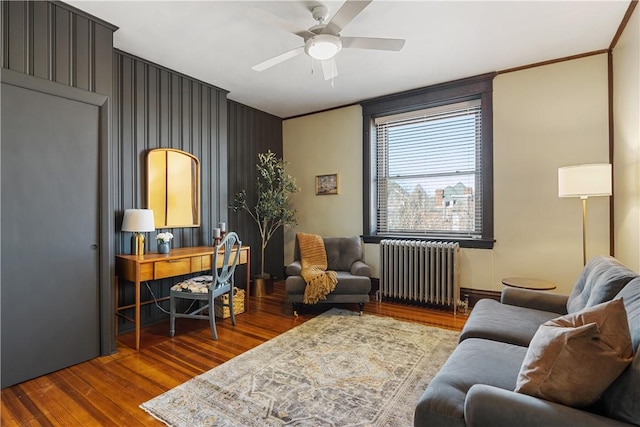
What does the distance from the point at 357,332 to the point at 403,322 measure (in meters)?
0.59

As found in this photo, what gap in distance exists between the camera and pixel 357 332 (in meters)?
2.97

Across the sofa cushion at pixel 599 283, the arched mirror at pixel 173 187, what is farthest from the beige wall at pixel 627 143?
the arched mirror at pixel 173 187

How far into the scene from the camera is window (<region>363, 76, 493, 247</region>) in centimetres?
368

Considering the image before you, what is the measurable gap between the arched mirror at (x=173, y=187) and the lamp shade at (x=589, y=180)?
367 centimetres

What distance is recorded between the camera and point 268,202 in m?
4.40

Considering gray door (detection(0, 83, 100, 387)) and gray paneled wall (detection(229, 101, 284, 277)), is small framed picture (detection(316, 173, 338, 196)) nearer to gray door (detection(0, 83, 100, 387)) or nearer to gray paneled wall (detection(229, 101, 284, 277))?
gray paneled wall (detection(229, 101, 284, 277))

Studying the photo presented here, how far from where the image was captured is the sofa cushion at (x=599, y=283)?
5.32ft

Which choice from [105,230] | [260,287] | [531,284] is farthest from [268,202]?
[531,284]

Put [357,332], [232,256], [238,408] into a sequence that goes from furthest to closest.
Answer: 1. [232,256]
2. [357,332]
3. [238,408]

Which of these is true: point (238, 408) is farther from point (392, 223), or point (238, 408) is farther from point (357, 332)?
point (392, 223)

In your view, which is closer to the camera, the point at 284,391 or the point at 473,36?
the point at 284,391

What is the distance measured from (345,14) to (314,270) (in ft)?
8.28

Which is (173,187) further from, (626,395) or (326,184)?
(626,395)

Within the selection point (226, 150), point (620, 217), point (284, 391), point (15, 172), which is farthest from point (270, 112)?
point (620, 217)
